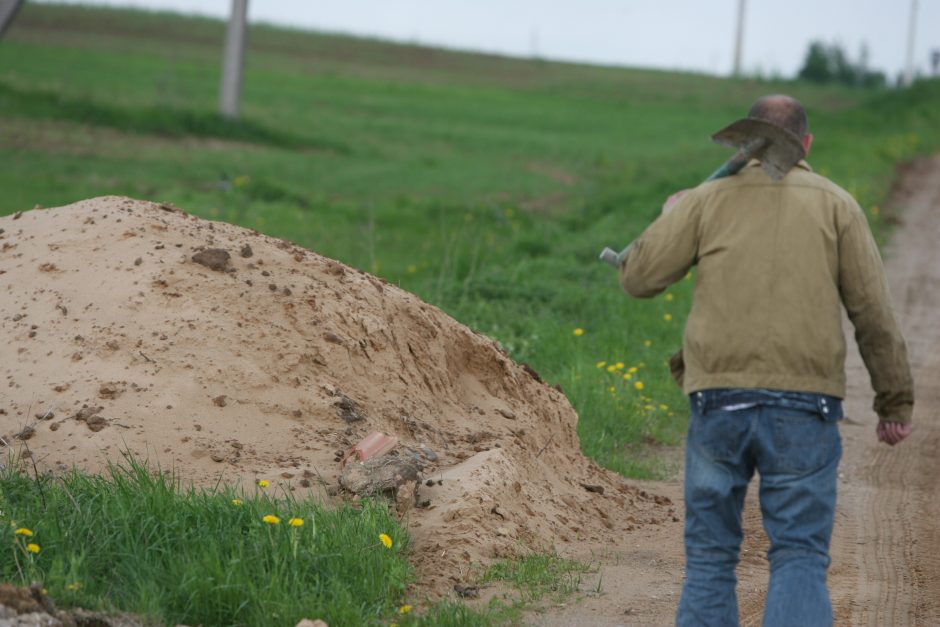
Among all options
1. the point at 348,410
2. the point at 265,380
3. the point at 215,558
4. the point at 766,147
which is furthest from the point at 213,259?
the point at 766,147

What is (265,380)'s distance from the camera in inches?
217

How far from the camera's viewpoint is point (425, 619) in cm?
423

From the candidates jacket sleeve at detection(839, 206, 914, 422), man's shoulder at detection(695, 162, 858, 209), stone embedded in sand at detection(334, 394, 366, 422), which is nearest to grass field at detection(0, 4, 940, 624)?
stone embedded in sand at detection(334, 394, 366, 422)

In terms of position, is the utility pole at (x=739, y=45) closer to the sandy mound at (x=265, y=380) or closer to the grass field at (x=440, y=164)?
the grass field at (x=440, y=164)

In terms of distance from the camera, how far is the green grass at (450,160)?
10.2 meters

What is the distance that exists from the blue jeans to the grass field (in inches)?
35.9

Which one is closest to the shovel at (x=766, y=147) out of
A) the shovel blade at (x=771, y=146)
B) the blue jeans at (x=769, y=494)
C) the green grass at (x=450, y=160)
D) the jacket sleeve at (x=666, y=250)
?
the shovel blade at (x=771, y=146)

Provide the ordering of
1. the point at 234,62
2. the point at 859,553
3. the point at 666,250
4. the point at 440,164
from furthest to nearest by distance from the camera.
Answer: the point at 234,62
the point at 440,164
the point at 859,553
the point at 666,250

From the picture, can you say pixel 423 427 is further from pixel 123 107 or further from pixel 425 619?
pixel 123 107

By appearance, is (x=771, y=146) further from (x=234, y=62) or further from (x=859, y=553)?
(x=234, y=62)

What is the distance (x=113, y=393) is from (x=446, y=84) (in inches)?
1465

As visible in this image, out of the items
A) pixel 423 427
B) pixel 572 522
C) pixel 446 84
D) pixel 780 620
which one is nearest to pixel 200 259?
pixel 423 427

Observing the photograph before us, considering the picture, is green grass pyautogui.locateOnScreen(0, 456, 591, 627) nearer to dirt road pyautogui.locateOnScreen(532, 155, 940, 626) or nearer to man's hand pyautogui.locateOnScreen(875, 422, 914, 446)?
dirt road pyautogui.locateOnScreen(532, 155, 940, 626)

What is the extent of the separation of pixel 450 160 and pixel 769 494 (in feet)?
65.8
